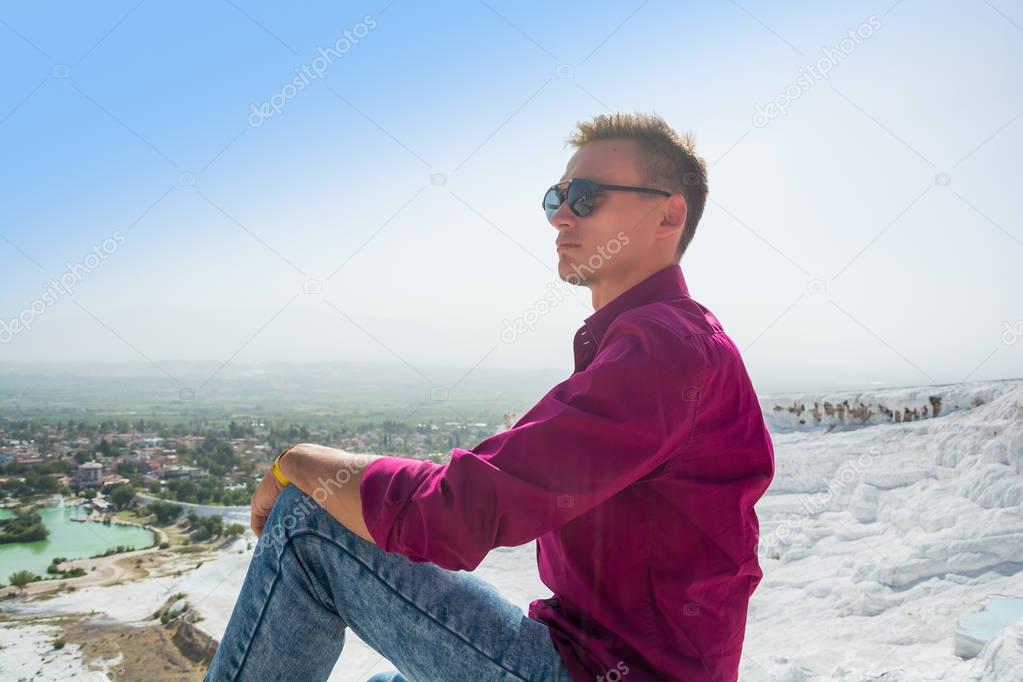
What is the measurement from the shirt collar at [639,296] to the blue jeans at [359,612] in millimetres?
637

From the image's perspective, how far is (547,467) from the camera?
0.97 meters

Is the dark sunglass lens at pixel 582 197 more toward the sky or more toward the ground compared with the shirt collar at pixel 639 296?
more toward the sky

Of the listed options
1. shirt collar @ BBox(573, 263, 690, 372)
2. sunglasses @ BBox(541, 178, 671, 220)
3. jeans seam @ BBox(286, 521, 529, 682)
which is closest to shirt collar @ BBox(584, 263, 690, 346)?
shirt collar @ BBox(573, 263, 690, 372)

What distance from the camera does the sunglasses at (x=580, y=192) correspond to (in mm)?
1602

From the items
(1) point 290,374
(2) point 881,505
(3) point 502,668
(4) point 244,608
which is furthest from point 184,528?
(1) point 290,374

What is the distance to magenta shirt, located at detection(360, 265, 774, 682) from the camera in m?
0.96

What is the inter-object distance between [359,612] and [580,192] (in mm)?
1131

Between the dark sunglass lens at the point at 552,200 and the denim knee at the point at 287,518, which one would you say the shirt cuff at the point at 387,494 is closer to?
the denim knee at the point at 287,518

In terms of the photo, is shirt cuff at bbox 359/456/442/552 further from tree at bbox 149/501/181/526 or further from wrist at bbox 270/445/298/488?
tree at bbox 149/501/181/526

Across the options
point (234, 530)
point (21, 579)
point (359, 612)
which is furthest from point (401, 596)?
point (234, 530)

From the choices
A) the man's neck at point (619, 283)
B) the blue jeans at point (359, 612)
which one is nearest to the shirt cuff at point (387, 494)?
the blue jeans at point (359, 612)

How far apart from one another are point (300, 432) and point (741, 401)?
22.6 ft

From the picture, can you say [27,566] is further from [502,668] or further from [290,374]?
[290,374]

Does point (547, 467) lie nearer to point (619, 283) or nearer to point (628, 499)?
point (628, 499)
